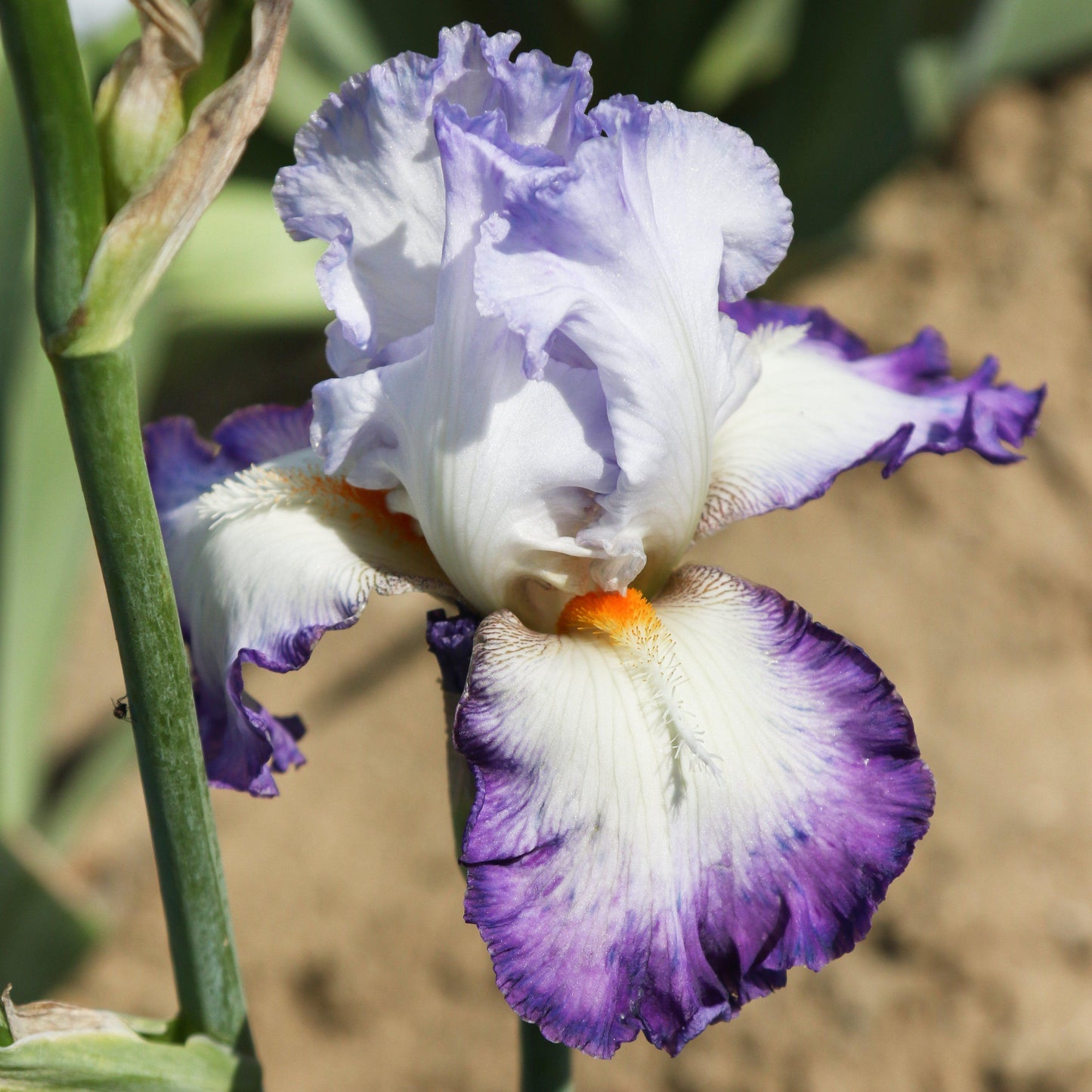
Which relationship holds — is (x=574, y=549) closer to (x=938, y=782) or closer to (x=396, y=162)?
(x=396, y=162)

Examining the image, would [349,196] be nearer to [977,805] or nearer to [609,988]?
[609,988]

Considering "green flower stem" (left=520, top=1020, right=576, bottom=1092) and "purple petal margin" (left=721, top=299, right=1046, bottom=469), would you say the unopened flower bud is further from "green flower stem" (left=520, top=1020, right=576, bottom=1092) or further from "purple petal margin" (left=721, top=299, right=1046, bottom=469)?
"green flower stem" (left=520, top=1020, right=576, bottom=1092)

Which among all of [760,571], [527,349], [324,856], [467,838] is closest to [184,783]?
[467,838]

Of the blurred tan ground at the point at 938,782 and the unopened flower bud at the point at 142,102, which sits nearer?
the unopened flower bud at the point at 142,102

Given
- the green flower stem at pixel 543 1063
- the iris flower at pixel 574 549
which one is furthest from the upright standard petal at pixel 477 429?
the green flower stem at pixel 543 1063

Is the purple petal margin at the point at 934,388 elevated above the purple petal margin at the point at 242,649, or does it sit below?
above

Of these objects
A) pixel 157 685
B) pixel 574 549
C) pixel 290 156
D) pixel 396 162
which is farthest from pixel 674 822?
pixel 290 156

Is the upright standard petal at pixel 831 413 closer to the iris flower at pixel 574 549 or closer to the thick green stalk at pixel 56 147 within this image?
the iris flower at pixel 574 549
